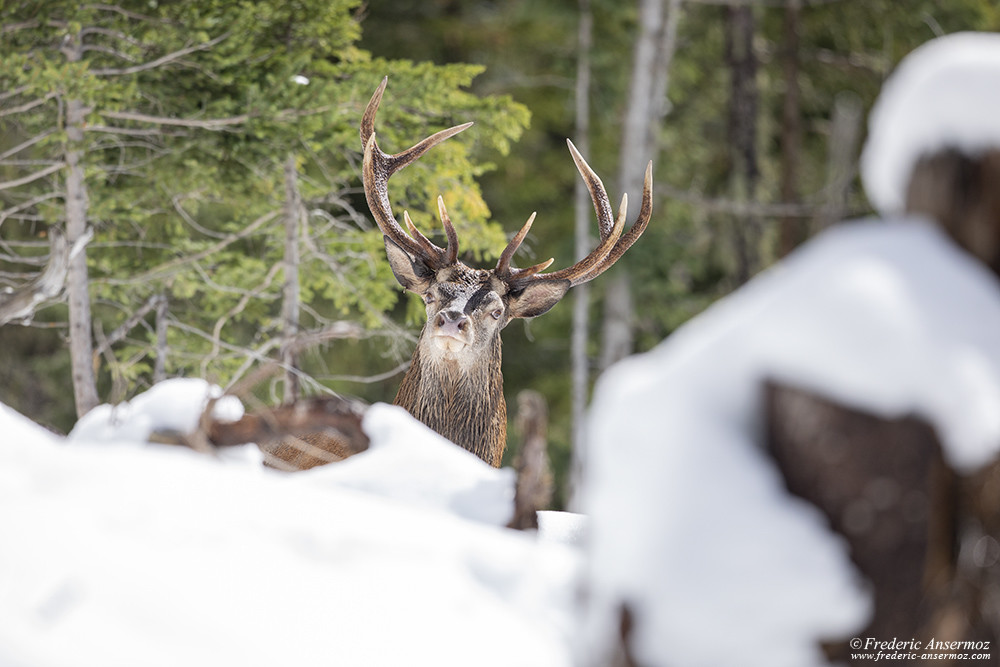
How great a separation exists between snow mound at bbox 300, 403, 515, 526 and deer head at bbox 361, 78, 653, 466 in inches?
88.5

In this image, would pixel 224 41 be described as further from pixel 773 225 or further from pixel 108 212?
pixel 773 225

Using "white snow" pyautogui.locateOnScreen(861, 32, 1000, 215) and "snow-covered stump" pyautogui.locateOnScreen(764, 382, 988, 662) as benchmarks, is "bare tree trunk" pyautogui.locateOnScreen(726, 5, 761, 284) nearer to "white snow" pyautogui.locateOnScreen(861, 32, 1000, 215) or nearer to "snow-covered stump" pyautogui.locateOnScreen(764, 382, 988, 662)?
"white snow" pyautogui.locateOnScreen(861, 32, 1000, 215)

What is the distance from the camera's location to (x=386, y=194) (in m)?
6.43

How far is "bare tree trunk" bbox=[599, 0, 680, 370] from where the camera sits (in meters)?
13.8

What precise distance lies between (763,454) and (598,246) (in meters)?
3.98

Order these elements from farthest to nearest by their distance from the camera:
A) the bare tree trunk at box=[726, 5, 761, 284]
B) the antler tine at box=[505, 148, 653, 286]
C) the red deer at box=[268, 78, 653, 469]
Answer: the bare tree trunk at box=[726, 5, 761, 284], the antler tine at box=[505, 148, 653, 286], the red deer at box=[268, 78, 653, 469]

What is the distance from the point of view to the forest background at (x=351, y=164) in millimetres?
7547

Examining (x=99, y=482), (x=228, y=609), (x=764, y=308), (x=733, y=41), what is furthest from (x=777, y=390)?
(x=733, y=41)

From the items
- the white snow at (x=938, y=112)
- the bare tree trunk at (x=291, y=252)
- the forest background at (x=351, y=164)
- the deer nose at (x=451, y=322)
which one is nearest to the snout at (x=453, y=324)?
the deer nose at (x=451, y=322)

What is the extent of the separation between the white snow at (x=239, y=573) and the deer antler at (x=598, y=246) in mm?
3312

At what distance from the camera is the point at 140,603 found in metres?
2.42

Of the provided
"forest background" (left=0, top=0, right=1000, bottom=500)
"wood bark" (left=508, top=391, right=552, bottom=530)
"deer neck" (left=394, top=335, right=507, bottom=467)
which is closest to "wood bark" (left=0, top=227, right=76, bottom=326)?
"forest background" (left=0, top=0, right=1000, bottom=500)

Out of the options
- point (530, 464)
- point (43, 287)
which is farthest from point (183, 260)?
point (530, 464)

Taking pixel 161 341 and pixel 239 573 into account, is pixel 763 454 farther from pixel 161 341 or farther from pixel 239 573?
pixel 161 341
